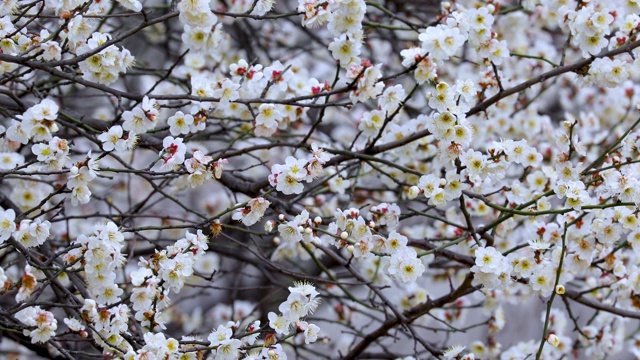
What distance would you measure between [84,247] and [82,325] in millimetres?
287

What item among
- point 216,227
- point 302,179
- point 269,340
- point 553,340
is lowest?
point 269,340

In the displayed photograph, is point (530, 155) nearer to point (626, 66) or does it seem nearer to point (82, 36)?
point (626, 66)

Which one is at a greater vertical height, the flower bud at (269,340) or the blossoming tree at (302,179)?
the blossoming tree at (302,179)

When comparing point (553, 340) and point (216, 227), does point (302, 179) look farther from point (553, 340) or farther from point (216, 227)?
point (553, 340)

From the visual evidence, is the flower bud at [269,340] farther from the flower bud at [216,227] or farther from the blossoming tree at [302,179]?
the flower bud at [216,227]

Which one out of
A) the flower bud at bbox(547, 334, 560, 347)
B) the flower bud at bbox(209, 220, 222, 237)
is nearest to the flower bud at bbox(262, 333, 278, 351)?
the flower bud at bbox(209, 220, 222, 237)

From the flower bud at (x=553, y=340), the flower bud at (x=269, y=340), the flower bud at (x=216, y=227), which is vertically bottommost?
the flower bud at (x=269, y=340)

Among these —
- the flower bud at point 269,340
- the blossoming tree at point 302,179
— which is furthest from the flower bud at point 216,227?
the flower bud at point 269,340

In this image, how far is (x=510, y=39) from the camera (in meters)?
4.69

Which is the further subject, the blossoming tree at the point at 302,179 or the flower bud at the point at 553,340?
the flower bud at the point at 553,340

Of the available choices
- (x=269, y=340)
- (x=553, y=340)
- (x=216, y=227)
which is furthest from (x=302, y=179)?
(x=553, y=340)

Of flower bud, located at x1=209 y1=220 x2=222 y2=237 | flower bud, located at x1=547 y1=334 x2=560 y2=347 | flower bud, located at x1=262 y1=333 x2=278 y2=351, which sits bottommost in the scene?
flower bud, located at x1=262 y1=333 x2=278 y2=351

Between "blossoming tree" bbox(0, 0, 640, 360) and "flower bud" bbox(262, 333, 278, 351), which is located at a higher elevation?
"blossoming tree" bbox(0, 0, 640, 360)

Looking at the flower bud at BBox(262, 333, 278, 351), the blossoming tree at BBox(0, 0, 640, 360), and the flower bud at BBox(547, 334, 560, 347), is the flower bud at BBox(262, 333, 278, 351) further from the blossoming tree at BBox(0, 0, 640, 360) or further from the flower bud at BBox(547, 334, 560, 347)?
the flower bud at BBox(547, 334, 560, 347)
